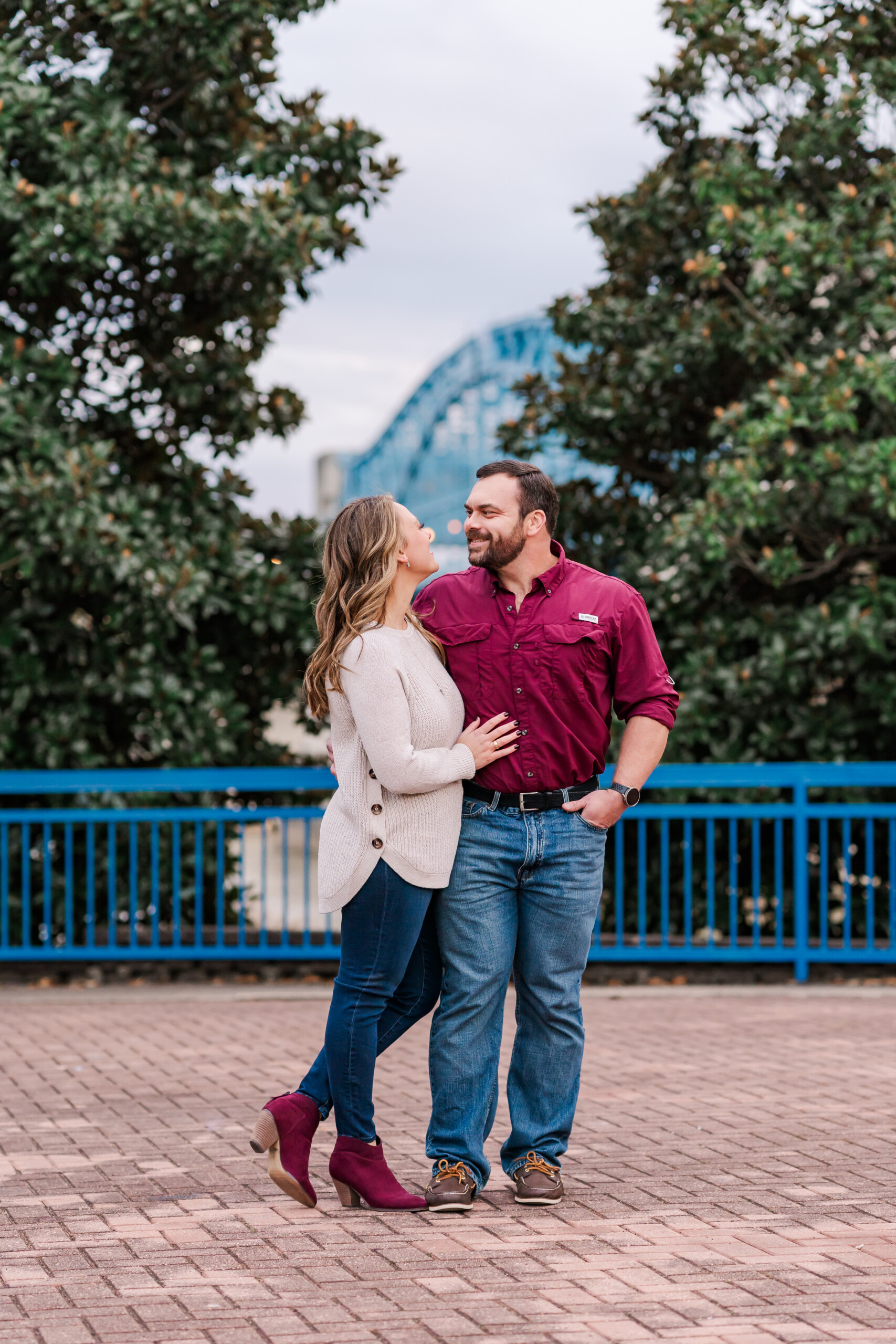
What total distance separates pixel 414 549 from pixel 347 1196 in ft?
5.75

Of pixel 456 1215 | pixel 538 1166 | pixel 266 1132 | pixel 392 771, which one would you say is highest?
pixel 392 771

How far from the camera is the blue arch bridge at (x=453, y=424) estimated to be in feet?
170

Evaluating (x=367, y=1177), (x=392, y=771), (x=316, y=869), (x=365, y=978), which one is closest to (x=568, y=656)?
(x=392, y=771)

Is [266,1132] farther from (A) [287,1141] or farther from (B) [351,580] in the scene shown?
(B) [351,580]

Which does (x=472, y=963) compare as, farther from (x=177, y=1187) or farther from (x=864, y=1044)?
(x=864, y=1044)

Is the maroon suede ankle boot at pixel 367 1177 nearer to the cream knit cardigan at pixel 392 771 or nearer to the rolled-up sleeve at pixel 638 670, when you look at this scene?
the cream knit cardigan at pixel 392 771

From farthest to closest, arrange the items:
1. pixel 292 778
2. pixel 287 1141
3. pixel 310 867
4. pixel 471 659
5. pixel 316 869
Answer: pixel 310 867
pixel 316 869
pixel 292 778
pixel 471 659
pixel 287 1141

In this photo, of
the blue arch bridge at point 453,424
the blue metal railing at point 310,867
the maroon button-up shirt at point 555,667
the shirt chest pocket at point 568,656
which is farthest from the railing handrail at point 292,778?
the blue arch bridge at point 453,424

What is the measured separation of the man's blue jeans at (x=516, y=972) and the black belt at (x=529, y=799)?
2cm

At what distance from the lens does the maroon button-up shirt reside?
4414 millimetres

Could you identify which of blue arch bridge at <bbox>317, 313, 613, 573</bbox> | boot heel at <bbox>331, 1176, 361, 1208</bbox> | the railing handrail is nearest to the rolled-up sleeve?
boot heel at <bbox>331, 1176, 361, 1208</bbox>

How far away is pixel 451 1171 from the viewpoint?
14.2ft

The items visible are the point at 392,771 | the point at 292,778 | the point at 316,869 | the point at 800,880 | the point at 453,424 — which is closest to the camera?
the point at 392,771

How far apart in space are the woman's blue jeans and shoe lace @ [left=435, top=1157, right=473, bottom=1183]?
212mm
